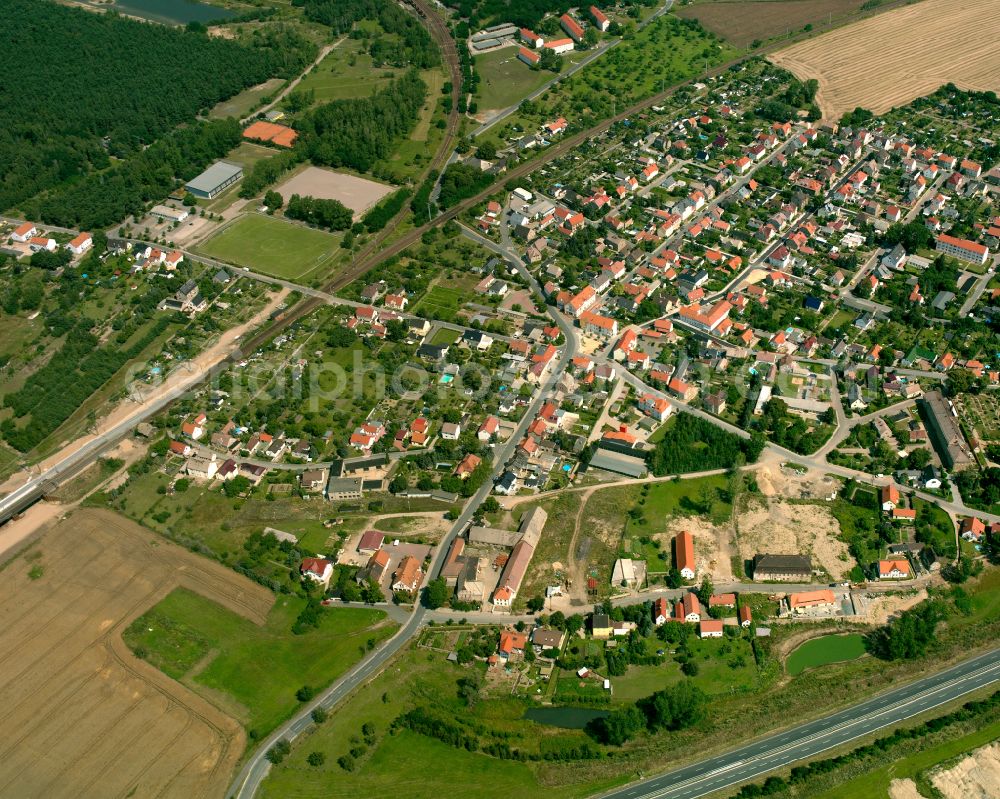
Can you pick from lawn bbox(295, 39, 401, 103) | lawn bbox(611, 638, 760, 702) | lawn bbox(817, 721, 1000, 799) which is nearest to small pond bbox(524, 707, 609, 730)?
lawn bbox(611, 638, 760, 702)

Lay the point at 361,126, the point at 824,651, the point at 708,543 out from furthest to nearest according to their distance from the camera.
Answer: the point at 361,126, the point at 708,543, the point at 824,651

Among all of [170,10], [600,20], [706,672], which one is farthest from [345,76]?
[706,672]

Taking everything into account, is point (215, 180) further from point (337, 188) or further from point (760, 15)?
point (760, 15)

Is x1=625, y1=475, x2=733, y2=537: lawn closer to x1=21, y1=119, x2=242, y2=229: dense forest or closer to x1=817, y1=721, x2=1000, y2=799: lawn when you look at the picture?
x1=817, y1=721, x2=1000, y2=799: lawn

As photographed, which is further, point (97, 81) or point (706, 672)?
point (97, 81)

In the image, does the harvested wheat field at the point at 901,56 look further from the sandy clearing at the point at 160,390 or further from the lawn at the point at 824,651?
the lawn at the point at 824,651
